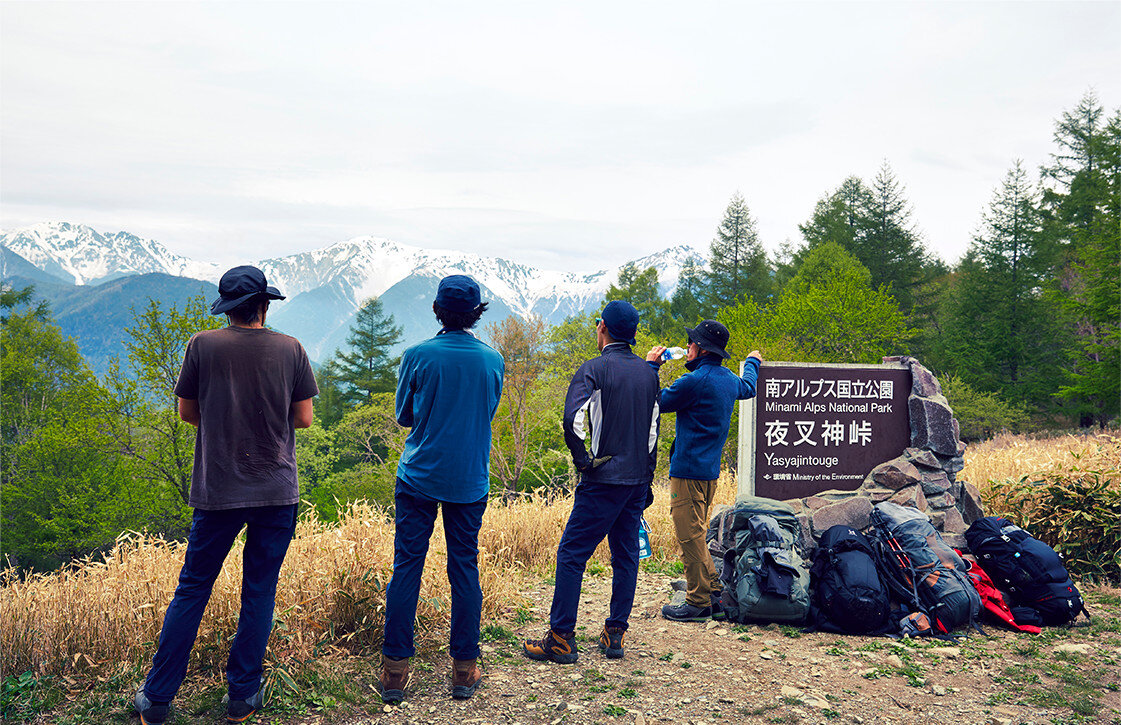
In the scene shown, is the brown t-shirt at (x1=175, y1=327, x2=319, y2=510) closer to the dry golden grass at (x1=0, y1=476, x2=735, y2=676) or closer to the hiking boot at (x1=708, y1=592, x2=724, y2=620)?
the dry golden grass at (x1=0, y1=476, x2=735, y2=676)

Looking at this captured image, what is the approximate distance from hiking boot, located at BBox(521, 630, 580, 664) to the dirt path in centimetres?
5

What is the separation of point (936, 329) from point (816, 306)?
14.5m

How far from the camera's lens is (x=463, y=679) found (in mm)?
3584

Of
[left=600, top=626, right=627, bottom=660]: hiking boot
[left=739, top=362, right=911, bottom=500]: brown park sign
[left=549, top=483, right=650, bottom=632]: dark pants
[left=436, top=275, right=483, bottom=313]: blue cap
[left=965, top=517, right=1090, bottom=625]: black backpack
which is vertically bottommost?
[left=600, top=626, right=627, bottom=660]: hiking boot

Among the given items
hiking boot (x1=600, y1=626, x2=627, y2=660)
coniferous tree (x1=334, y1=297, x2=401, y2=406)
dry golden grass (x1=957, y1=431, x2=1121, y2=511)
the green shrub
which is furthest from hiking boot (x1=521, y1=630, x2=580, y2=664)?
coniferous tree (x1=334, y1=297, x2=401, y2=406)

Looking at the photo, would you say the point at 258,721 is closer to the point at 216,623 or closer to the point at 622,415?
the point at 216,623

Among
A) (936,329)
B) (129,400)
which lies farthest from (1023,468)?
(936,329)

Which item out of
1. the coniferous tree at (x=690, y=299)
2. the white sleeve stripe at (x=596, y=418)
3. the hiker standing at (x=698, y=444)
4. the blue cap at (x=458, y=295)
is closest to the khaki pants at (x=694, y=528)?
the hiker standing at (x=698, y=444)

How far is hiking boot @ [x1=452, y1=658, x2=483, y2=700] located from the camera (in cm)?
356

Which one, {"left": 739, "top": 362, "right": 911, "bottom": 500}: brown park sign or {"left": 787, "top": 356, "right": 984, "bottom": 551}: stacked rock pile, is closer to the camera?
{"left": 787, "top": 356, "right": 984, "bottom": 551}: stacked rock pile

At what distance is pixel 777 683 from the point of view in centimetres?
392

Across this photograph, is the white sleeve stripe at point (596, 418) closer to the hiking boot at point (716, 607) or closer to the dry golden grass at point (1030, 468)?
the hiking boot at point (716, 607)

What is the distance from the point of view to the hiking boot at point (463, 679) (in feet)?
11.7

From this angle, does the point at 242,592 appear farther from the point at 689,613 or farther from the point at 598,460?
the point at 689,613
